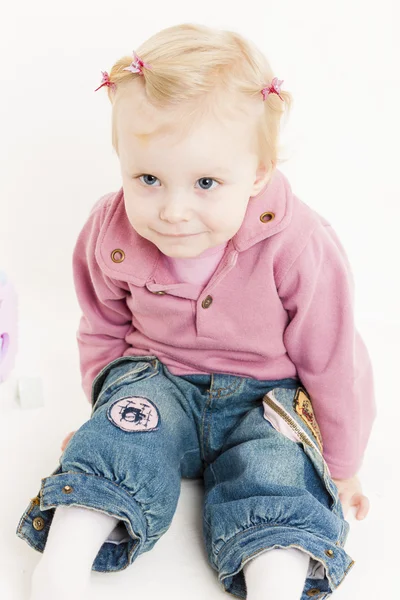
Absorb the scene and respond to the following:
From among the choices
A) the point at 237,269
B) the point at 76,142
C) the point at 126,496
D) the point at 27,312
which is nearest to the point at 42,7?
the point at 76,142

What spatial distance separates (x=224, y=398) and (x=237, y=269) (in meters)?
0.20

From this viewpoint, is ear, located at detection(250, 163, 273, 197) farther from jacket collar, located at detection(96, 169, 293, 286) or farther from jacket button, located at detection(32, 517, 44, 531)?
jacket button, located at detection(32, 517, 44, 531)

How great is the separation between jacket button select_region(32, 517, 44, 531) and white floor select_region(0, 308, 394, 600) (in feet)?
0.17

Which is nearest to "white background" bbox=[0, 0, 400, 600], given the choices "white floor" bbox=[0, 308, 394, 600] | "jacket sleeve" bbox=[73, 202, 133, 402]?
"white floor" bbox=[0, 308, 394, 600]

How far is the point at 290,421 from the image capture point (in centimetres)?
140

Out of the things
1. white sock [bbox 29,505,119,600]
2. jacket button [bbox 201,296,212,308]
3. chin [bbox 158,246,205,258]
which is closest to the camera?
white sock [bbox 29,505,119,600]

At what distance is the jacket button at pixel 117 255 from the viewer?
1.43 metres

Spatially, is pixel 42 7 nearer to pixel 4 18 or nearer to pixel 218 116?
pixel 4 18

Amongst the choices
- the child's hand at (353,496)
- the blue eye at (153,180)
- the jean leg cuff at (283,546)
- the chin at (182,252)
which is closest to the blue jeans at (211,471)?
the jean leg cuff at (283,546)

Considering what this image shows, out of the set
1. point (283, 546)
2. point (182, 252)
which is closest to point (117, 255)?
point (182, 252)

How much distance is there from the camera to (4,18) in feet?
6.21

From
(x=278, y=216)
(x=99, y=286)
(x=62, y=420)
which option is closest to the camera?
(x=278, y=216)

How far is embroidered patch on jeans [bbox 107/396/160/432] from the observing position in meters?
1.36

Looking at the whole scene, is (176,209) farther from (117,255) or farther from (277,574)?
(277,574)
